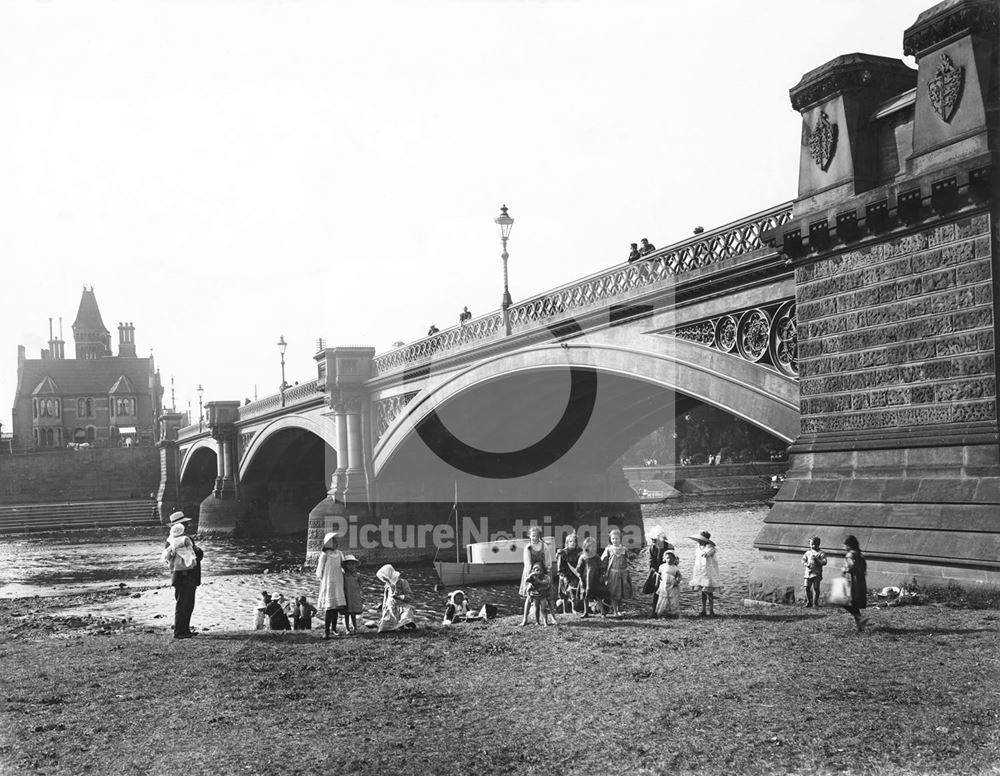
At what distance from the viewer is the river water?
2383 cm

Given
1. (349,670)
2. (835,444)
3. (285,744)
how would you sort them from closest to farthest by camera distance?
(285,744)
(349,670)
(835,444)

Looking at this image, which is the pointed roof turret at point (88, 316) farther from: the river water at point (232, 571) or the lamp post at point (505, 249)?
the lamp post at point (505, 249)

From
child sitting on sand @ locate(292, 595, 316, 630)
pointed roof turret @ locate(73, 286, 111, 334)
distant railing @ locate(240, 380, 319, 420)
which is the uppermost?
pointed roof turret @ locate(73, 286, 111, 334)

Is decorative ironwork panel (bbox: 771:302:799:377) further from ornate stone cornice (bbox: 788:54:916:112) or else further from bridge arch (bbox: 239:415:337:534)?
bridge arch (bbox: 239:415:337:534)

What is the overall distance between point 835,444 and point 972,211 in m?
3.30

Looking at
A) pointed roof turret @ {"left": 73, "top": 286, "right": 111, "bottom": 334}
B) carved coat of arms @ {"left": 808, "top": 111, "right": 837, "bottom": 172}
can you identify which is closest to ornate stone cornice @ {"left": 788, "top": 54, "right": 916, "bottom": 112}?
carved coat of arms @ {"left": 808, "top": 111, "right": 837, "bottom": 172}

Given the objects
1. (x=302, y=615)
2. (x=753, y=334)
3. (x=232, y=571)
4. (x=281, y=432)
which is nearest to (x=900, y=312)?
(x=753, y=334)

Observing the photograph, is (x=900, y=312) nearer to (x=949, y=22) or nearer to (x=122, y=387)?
(x=949, y=22)

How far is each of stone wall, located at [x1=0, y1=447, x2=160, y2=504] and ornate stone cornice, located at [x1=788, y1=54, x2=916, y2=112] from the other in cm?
7275

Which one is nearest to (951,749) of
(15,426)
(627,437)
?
(627,437)

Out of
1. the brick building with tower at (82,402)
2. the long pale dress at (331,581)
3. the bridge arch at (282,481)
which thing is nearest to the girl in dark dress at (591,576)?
the long pale dress at (331,581)

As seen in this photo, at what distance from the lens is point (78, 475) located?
82438 millimetres

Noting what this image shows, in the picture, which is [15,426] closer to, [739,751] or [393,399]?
[393,399]

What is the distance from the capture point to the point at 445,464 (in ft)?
109
